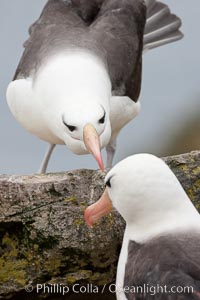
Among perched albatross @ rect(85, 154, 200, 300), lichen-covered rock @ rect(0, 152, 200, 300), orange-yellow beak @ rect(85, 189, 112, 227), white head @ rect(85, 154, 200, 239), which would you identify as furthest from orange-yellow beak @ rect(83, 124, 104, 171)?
white head @ rect(85, 154, 200, 239)

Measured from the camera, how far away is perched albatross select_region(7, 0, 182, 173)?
951cm

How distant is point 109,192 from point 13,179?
3.17ft

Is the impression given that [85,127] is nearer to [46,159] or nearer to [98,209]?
[98,209]

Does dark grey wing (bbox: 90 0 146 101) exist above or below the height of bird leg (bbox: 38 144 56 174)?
above

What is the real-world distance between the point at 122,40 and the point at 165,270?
5.20 metres

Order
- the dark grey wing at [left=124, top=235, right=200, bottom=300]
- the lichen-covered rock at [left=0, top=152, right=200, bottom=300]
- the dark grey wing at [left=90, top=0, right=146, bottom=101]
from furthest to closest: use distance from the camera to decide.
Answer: the dark grey wing at [left=90, top=0, right=146, bottom=101] < the lichen-covered rock at [left=0, top=152, right=200, bottom=300] < the dark grey wing at [left=124, top=235, right=200, bottom=300]

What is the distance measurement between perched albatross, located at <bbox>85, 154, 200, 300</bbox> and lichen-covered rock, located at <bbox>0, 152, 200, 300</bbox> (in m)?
0.59

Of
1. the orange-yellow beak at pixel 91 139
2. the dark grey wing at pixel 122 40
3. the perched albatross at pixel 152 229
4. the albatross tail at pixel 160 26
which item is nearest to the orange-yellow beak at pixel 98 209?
the perched albatross at pixel 152 229

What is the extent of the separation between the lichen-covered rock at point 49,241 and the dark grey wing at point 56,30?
9.66 ft

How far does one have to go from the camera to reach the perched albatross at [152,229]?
21.1ft

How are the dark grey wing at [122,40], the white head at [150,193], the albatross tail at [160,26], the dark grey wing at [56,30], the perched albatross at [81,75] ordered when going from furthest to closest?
1. the albatross tail at [160,26]
2. the dark grey wing at [122,40]
3. the dark grey wing at [56,30]
4. the perched albatross at [81,75]
5. the white head at [150,193]

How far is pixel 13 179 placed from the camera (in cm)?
797

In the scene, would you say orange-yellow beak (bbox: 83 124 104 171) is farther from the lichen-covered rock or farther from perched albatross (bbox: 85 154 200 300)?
perched albatross (bbox: 85 154 200 300)

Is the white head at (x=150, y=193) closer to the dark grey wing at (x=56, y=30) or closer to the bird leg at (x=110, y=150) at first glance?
the dark grey wing at (x=56, y=30)
